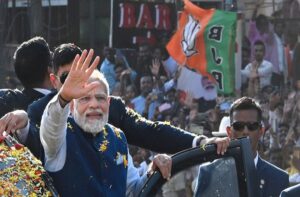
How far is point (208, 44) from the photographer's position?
48.3 feet

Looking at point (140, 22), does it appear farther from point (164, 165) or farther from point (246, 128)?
point (164, 165)

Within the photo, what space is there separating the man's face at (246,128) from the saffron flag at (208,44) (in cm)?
835

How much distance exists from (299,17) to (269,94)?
1.78 metres

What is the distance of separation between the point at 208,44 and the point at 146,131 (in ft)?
31.8

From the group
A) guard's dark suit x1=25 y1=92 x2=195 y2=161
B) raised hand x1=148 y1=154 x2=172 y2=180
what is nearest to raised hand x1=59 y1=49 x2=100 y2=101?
guard's dark suit x1=25 y1=92 x2=195 y2=161

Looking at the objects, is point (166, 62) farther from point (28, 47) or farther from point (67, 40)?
point (28, 47)

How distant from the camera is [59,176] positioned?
176 inches

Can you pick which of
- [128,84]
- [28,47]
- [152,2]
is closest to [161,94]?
[128,84]

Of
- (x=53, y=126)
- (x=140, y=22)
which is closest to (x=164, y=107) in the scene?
(x=140, y=22)

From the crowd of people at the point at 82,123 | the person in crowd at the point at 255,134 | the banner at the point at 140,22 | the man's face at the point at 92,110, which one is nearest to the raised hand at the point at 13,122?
the crowd of people at the point at 82,123

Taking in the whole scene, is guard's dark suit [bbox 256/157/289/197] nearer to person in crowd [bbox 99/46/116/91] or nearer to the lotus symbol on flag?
the lotus symbol on flag

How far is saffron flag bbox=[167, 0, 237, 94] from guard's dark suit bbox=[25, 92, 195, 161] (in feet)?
29.4

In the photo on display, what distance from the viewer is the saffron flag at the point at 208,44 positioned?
46.8 ft

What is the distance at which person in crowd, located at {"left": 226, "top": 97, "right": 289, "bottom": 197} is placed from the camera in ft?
18.3
